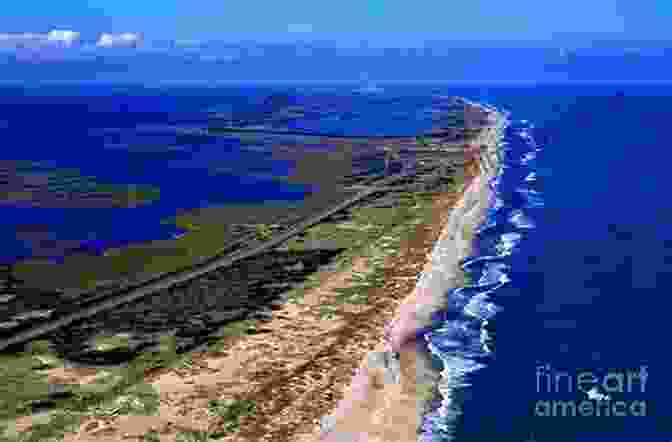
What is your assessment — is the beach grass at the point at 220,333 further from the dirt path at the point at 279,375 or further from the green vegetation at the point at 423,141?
the green vegetation at the point at 423,141

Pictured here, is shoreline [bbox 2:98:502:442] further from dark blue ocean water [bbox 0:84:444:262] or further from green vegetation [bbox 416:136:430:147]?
green vegetation [bbox 416:136:430:147]

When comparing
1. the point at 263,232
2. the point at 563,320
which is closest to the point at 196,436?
the point at 563,320

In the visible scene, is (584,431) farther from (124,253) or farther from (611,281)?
(124,253)

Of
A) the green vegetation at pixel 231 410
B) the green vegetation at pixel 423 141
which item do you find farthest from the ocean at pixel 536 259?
the green vegetation at pixel 423 141

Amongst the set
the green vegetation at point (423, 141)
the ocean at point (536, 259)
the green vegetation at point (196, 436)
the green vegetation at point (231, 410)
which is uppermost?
the green vegetation at point (423, 141)

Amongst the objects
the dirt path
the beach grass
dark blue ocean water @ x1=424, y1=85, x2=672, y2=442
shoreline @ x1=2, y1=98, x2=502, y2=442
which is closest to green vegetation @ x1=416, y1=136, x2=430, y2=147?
dark blue ocean water @ x1=424, y1=85, x2=672, y2=442

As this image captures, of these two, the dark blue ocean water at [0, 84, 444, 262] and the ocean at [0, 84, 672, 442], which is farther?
the dark blue ocean water at [0, 84, 444, 262]

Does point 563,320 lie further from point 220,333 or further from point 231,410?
point 231,410
